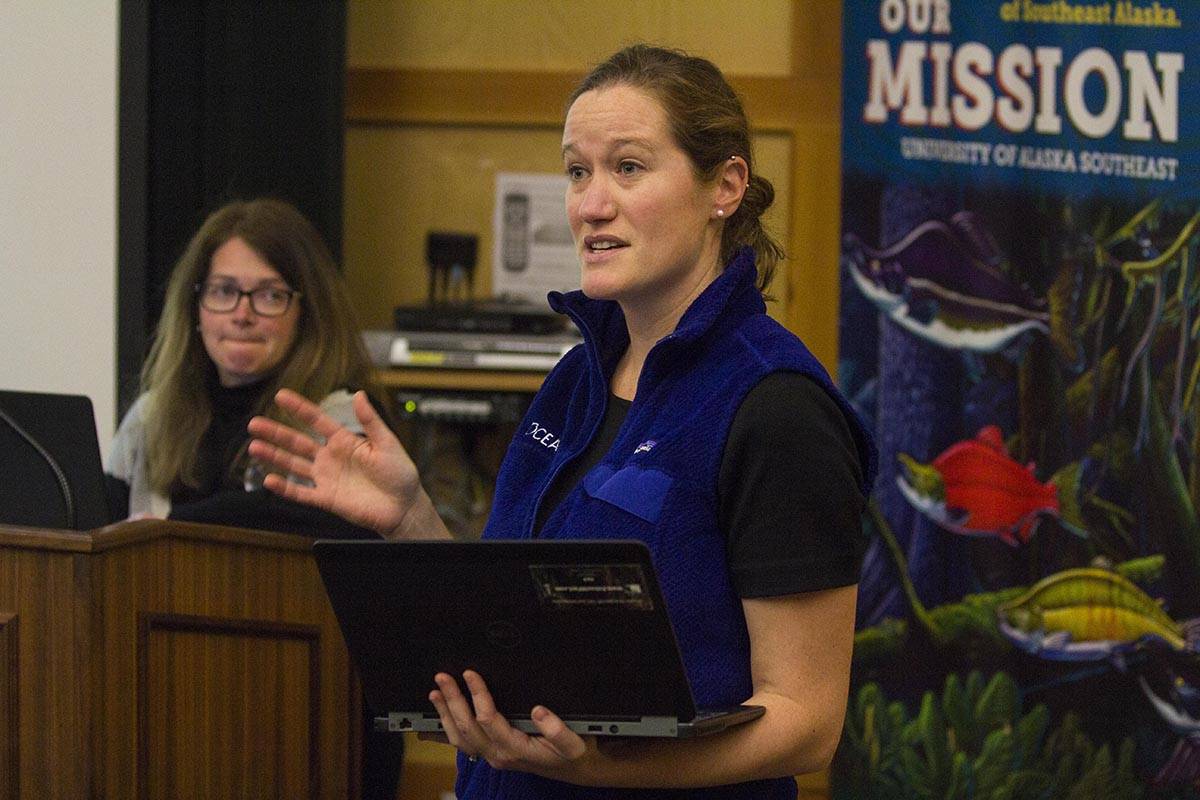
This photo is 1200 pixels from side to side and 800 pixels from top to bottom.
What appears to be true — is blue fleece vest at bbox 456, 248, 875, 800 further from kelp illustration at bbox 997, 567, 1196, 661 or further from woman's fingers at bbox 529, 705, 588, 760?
kelp illustration at bbox 997, 567, 1196, 661

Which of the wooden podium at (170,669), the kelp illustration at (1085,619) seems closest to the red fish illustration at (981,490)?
the kelp illustration at (1085,619)

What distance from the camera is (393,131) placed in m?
4.29

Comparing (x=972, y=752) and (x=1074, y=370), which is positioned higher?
(x=1074, y=370)

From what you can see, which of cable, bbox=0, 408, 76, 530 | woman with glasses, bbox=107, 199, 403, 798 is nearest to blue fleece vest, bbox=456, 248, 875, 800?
cable, bbox=0, 408, 76, 530

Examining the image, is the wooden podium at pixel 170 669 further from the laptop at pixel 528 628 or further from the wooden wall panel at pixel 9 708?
the laptop at pixel 528 628

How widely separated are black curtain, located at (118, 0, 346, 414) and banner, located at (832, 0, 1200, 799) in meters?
1.17

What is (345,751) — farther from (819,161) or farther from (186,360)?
(819,161)

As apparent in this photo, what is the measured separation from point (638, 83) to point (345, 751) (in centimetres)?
95

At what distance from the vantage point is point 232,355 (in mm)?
2760

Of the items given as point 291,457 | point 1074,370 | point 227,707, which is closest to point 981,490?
point 1074,370

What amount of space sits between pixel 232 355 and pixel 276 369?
0.24 ft

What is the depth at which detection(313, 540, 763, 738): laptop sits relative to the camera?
1292mm

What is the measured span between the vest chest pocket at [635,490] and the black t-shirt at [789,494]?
0.05 meters

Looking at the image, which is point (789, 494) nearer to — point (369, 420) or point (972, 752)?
point (369, 420)
